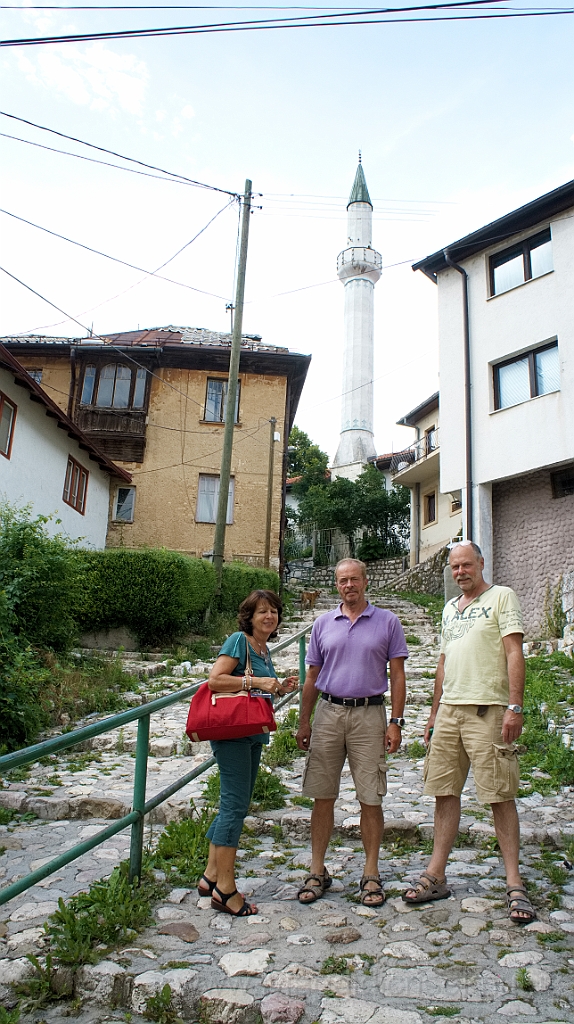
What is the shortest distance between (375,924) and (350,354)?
39.8m

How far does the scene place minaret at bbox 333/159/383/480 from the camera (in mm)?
39344

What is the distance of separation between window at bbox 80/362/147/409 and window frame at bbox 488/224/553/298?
10946mm

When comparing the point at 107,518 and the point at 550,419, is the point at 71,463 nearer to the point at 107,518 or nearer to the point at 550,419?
the point at 107,518

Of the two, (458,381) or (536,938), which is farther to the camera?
(458,381)

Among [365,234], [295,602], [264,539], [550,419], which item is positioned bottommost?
[295,602]

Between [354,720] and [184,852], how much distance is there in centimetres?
124

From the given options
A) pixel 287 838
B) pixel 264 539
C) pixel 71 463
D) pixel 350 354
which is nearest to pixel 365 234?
pixel 350 354

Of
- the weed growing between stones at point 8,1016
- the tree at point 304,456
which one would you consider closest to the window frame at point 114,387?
the tree at point 304,456

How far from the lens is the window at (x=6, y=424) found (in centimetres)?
1306

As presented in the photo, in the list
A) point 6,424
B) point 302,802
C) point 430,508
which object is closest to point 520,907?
point 302,802

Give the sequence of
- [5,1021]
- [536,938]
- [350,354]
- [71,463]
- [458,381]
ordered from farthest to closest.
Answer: [350,354] < [71,463] < [458,381] < [536,938] < [5,1021]

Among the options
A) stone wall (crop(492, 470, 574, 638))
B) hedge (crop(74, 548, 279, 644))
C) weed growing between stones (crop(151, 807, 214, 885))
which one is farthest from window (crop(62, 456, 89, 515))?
weed growing between stones (crop(151, 807, 214, 885))

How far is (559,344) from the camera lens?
1308 centimetres

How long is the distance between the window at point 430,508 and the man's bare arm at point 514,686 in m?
21.8
